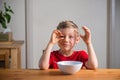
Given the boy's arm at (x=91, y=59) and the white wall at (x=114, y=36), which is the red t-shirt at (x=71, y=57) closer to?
the boy's arm at (x=91, y=59)

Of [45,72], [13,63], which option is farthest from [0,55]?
[45,72]

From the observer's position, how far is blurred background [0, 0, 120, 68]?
323 centimetres

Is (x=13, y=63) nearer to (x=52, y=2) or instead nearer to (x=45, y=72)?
(x=52, y=2)

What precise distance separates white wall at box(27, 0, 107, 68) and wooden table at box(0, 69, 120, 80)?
1.98 meters

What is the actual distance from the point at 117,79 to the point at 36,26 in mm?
2254

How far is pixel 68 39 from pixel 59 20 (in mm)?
1826

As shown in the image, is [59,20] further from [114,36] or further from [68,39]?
[68,39]

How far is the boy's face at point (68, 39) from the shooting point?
1521 millimetres

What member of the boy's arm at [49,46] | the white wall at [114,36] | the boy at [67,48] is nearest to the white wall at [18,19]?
the white wall at [114,36]

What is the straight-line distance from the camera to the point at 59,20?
3.33 m

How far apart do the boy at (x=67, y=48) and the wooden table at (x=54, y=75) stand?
0.37ft

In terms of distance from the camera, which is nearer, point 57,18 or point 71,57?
point 71,57

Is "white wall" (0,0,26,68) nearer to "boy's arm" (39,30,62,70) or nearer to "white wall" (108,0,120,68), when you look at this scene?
"white wall" (108,0,120,68)

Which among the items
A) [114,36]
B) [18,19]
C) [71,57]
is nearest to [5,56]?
[18,19]
